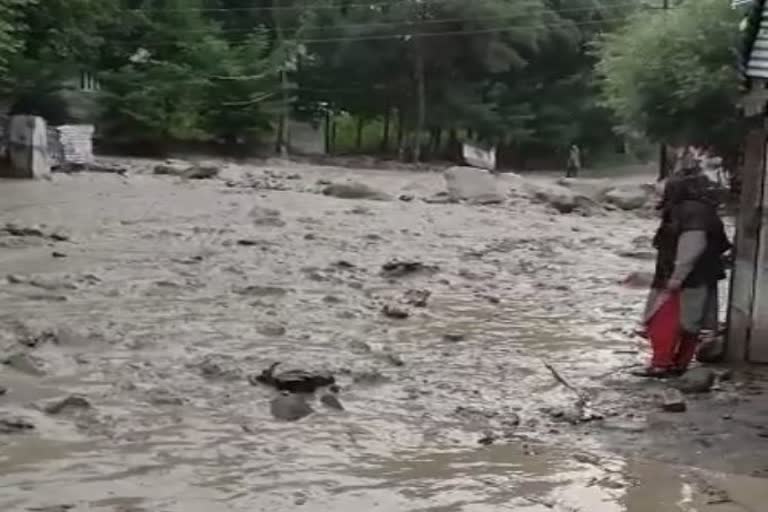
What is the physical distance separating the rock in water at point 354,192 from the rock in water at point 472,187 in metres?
1.72

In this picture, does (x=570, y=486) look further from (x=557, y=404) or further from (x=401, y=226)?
(x=401, y=226)

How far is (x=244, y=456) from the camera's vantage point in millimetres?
6445

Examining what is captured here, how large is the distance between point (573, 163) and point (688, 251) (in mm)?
31976

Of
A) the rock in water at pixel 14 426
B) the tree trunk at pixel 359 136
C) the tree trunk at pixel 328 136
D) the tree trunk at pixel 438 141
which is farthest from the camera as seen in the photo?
the tree trunk at pixel 359 136

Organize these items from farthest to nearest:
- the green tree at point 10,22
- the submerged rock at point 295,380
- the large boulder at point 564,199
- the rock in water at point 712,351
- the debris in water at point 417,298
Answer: the large boulder at point 564,199, the green tree at point 10,22, the debris in water at point 417,298, the rock in water at point 712,351, the submerged rock at point 295,380

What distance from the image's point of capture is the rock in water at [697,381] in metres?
8.01

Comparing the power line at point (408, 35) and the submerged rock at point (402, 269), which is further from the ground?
the power line at point (408, 35)

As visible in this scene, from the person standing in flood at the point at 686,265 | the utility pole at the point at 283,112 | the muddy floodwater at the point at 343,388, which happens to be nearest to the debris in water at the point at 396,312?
the muddy floodwater at the point at 343,388

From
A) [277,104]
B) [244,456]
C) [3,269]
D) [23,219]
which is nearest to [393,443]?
[244,456]

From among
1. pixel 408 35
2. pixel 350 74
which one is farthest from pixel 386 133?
pixel 408 35

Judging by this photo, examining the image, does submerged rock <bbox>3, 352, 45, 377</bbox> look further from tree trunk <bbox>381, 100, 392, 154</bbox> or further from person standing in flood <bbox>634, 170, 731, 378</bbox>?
tree trunk <bbox>381, 100, 392, 154</bbox>

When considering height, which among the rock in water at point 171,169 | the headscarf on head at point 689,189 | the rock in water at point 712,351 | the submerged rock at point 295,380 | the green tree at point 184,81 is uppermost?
the green tree at point 184,81

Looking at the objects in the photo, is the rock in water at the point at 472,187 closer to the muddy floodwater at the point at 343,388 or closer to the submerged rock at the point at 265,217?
the submerged rock at the point at 265,217

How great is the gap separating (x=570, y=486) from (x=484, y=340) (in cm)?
433
